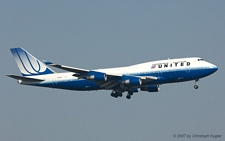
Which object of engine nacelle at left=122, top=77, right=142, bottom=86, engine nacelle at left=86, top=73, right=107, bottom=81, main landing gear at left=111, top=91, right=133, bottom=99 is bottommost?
main landing gear at left=111, top=91, right=133, bottom=99

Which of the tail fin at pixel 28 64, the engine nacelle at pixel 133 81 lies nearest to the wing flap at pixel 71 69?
the engine nacelle at pixel 133 81

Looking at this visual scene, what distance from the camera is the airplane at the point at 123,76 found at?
68938mm

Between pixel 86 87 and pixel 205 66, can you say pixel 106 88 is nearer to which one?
pixel 86 87

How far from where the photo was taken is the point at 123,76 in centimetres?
7081

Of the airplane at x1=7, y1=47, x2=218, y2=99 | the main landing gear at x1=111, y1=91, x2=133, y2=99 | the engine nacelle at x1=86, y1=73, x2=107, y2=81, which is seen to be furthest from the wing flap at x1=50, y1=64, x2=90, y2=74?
the main landing gear at x1=111, y1=91, x2=133, y2=99

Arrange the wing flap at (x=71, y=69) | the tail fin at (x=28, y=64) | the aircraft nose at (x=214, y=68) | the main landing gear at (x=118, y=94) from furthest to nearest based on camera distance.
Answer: the tail fin at (x=28, y=64) < the main landing gear at (x=118, y=94) < the aircraft nose at (x=214, y=68) < the wing flap at (x=71, y=69)

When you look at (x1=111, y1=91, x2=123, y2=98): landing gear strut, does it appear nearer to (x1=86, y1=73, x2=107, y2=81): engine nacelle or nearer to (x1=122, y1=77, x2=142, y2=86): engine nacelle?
(x1=122, y1=77, x2=142, y2=86): engine nacelle

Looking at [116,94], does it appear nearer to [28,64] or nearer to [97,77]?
[97,77]

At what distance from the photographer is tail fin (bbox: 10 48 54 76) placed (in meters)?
77.9

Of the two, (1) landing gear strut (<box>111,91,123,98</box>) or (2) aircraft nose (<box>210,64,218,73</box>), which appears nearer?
(2) aircraft nose (<box>210,64,218,73</box>)

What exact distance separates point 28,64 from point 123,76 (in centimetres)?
1744

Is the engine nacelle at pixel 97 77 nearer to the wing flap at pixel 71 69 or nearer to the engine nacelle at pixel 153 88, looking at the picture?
the wing flap at pixel 71 69

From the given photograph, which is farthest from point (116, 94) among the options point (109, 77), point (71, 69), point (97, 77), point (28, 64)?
point (28, 64)

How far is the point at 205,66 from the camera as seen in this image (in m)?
69.5
